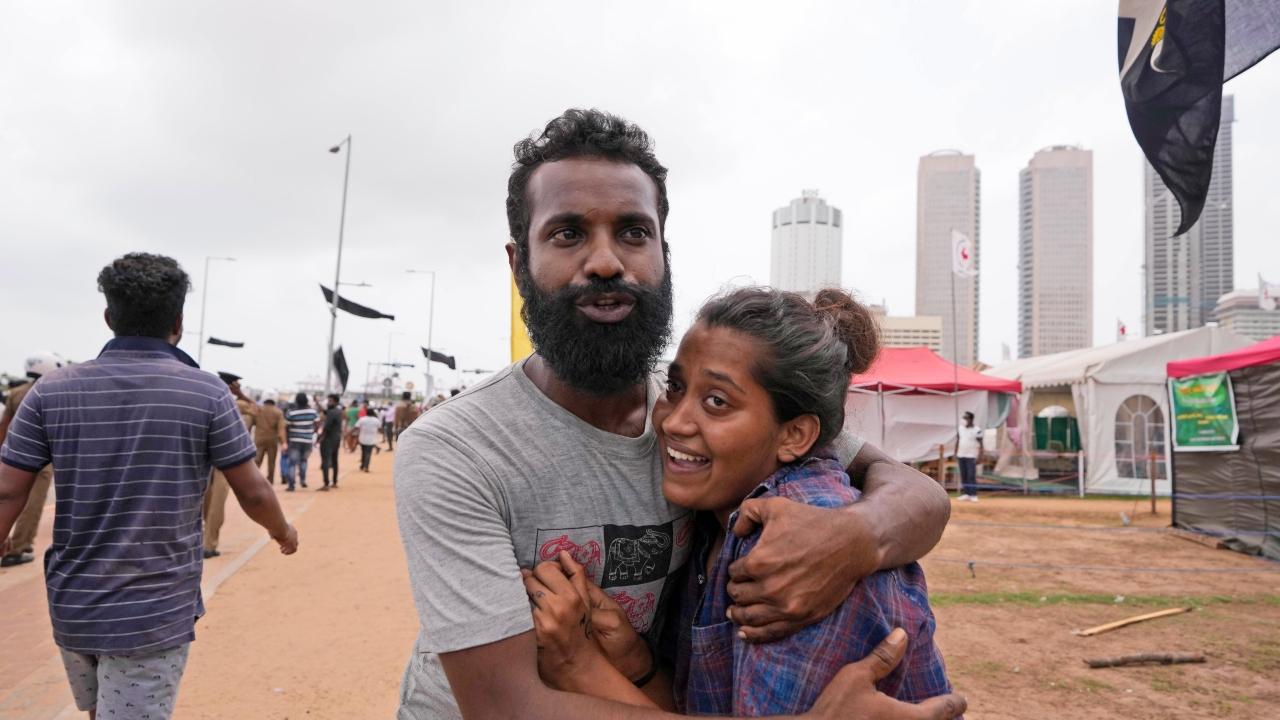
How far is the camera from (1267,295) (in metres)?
30.9

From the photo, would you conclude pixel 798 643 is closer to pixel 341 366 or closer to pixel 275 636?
pixel 275 636

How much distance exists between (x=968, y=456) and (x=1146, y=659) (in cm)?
1181

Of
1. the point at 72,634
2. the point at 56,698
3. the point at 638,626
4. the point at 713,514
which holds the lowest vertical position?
the point at 56,698

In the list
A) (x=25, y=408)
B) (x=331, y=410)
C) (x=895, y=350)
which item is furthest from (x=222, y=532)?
(x=895, y=350)

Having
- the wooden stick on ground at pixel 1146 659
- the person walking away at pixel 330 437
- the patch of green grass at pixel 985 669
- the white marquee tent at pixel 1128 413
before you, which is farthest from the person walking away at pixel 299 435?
the white marquee tent at pixel 1128 413

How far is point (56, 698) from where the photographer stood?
16.0 ft

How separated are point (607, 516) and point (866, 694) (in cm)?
67

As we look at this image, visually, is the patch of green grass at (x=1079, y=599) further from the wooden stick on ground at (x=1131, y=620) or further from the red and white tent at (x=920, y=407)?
the red and white tent at (x=920, y=407)

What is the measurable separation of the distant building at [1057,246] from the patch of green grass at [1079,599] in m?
60.5

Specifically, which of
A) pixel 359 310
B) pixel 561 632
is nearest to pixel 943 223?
pixel 359 310

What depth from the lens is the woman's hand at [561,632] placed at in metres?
1.51

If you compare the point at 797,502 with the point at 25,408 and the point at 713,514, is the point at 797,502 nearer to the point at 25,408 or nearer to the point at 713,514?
the point at 713,514

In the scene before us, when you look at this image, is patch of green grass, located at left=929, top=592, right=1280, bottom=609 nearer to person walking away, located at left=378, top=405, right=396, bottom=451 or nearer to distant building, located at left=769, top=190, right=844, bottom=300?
distant building, located at left=769, top=190, right=844, bottom=300

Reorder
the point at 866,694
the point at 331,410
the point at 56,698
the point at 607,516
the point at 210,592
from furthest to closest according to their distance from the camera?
the point at 331,410, the point at 210,592, the point at 56,698, the point at 607,516, the point at 866,694
